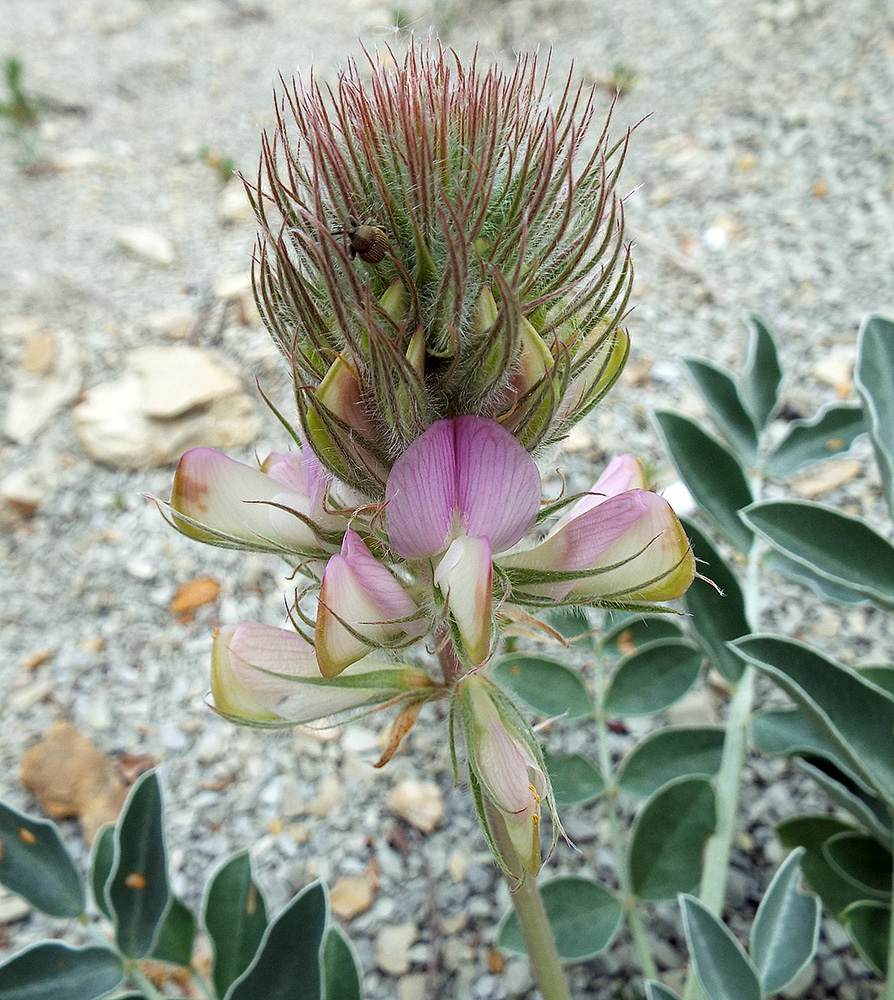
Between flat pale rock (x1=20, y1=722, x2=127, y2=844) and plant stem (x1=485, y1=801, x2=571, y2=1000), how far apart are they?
3.65 feet

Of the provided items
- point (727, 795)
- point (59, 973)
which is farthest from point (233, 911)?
point (727, 795)

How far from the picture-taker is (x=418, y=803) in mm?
1888

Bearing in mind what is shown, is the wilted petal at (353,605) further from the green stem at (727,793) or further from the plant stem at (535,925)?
the green stem at (727,793)

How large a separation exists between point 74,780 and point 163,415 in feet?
3.61

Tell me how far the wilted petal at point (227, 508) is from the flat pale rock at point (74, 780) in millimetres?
1221

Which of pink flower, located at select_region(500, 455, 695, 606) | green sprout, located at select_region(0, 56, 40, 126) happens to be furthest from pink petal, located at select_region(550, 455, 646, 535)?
green sprout, located at select_region(0, 56, 40, 126)

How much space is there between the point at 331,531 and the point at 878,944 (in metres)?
1.12

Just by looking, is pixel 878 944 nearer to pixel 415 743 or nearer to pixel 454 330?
pixel 415 743

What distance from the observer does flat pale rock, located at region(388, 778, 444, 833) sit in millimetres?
1861

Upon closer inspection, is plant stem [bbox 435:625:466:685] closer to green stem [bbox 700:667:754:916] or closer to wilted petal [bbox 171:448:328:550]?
wilted petal [bbox 171:448:328:550]

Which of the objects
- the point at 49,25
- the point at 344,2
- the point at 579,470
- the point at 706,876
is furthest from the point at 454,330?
the point at 49,25

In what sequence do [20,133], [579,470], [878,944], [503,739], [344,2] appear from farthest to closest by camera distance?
[344,2] < [20,133] < [579,470] < [878,944] < [503,739]

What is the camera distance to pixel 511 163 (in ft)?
2.85

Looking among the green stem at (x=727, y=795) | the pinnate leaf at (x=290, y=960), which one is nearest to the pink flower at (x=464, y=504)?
the pinnate leaf at (x=290, y=960)
